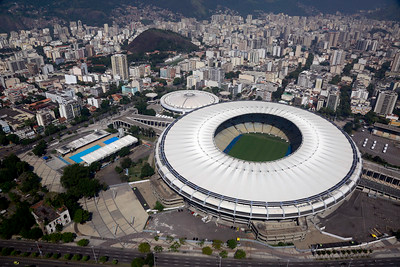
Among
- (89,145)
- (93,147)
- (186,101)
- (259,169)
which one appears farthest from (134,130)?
(259,169)

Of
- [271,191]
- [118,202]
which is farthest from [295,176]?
[118,202]

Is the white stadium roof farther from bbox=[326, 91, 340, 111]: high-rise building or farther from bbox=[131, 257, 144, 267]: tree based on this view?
A: bbox=[326, 91, 340, 111]: high-rise building

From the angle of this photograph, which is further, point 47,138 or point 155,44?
point 155,44

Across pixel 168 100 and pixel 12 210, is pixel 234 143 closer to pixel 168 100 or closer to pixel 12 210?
pixel 168 100

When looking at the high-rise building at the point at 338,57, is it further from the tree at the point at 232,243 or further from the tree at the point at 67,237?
the tree at the point at 67,237

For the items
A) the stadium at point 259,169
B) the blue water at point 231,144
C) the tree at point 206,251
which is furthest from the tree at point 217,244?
the blue water at point 231,144

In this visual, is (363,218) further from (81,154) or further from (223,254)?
(81,154)

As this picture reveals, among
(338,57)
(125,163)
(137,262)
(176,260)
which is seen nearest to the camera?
(137,262)
